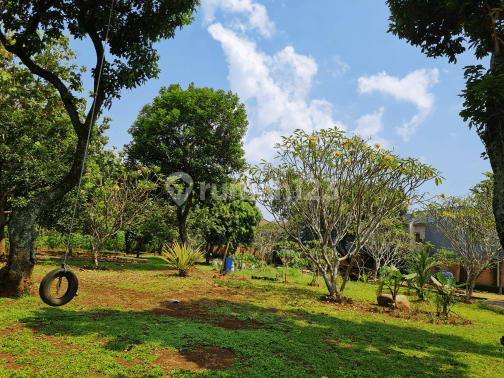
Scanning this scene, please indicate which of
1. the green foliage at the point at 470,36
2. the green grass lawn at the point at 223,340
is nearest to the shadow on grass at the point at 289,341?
the green grass lawn at the point at 223,340

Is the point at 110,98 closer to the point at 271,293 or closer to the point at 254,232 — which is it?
the point at 271,293

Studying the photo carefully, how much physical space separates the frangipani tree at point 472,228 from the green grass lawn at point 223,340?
A: 682 centimetres

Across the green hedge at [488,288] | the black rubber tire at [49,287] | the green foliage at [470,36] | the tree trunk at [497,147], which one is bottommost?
the green hedge at [488,288]

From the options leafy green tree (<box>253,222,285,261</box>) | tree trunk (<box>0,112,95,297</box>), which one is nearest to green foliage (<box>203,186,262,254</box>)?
leafy green tree (<box>253,222,285,261</box>)

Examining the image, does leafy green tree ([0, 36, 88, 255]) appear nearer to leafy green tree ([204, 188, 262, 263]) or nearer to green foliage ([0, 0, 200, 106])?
green foliage ([0, 0, 200, 106])

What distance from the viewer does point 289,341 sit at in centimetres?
500

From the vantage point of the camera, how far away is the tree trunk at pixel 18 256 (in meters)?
6.14

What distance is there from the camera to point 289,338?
5.18 m

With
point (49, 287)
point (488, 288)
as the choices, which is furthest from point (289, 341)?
point (488, 288)

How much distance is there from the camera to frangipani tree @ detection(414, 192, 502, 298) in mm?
13273

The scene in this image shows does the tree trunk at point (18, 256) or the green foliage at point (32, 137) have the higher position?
the green foliage at point (32, 137)

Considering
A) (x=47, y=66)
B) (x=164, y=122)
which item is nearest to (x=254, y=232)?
(x=164, y=122)

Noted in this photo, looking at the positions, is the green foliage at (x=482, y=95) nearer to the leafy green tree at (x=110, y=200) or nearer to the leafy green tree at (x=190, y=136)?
the leafy green tree at (x=110, y=200)

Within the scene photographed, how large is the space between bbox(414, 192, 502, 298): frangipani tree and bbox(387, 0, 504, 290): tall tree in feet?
29.2
